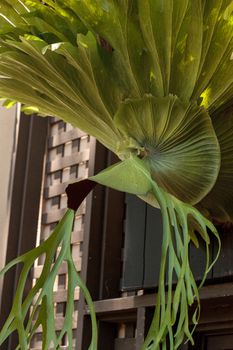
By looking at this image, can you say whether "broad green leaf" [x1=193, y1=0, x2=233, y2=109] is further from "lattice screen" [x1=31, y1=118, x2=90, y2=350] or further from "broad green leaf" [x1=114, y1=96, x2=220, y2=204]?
"lattice screen" [x1=31, y1=118, x2=90, y2=350]

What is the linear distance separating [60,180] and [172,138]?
5.23 ft

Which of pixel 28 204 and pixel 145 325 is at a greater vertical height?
pixel 28 204

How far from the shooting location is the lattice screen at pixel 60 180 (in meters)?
3.63

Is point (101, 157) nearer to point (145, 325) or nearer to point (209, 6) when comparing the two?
point (145, 325)

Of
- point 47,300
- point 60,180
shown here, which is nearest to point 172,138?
point 47,300

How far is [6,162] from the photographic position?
410 centimetres

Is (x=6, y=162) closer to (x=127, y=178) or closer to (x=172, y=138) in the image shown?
(x=172, y=138)

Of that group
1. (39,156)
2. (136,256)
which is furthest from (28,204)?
(136,256)

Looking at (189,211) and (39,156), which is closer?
(189,211)

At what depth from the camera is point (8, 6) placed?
2.45 metres

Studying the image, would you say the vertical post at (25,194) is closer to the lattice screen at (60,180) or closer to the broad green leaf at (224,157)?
the lattice screen at (60,180)

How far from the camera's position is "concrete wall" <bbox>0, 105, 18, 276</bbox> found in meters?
3.93

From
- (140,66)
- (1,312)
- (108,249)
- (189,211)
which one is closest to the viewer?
(189,211)

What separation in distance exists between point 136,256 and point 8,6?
1097mm
